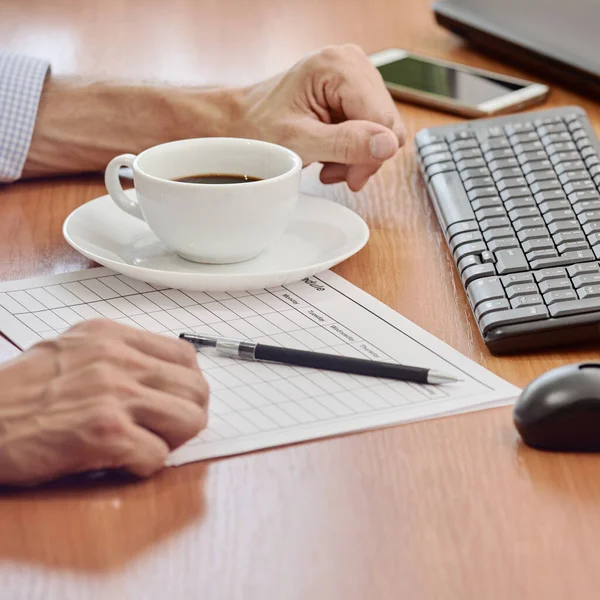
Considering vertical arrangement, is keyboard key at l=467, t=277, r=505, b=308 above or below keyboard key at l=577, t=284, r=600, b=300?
above

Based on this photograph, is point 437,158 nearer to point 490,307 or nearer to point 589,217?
point 589,217

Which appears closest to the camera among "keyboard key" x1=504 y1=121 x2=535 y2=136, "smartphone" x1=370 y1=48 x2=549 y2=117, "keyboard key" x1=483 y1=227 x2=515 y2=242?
"keyboard key" x1=483 y1=227 x2=515 y2=242

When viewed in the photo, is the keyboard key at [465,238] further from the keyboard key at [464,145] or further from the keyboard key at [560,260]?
the keyboard key at [464,145]

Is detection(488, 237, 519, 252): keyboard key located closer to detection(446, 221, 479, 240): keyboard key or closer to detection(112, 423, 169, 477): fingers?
detection(446, 221, 479, 240): keyboard key

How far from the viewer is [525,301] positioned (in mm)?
669

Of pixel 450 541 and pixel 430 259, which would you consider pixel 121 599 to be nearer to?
pixel 450 541

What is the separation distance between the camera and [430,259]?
0.81 metres

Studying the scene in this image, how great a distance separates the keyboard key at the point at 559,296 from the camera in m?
0.67

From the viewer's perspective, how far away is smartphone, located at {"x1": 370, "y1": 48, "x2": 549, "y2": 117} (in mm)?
1155

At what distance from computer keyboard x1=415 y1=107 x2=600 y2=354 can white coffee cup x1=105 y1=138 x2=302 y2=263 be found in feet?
0.50

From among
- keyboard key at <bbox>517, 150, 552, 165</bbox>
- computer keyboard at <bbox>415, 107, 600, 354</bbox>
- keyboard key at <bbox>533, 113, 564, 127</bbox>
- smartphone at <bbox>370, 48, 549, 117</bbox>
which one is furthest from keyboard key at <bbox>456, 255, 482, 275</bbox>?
smartphone at <bbox>370, 48, 549, 117</bbox>

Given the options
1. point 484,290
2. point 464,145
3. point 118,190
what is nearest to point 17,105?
point 118,190

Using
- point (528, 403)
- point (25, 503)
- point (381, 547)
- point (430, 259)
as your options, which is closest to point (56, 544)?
point (25, 503)

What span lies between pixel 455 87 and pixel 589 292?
0.59 m
